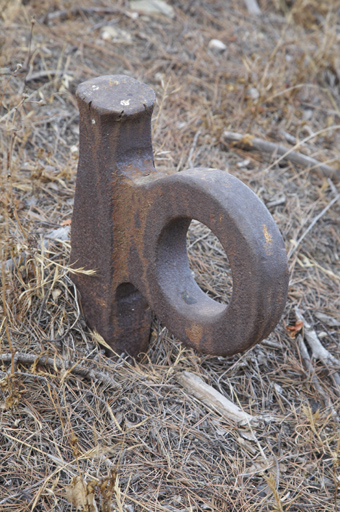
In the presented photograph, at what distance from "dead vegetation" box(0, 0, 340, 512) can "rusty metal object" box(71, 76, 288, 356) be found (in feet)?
0.58

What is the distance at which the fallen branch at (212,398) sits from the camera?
6.75ft

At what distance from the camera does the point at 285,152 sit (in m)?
3.43

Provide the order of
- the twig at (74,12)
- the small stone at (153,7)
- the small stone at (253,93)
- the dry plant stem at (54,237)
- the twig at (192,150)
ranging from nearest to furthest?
the dry plant stem at (54,237)
the twig at (192,150)
the small stone at (253,93)
the twig at (74,12)
the small stone at (153,7)

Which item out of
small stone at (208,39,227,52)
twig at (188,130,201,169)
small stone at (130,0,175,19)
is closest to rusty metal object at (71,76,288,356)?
twig at (188,130,201,169)

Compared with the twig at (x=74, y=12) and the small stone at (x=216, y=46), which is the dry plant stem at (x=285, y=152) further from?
the twig at (x=74, y=12)

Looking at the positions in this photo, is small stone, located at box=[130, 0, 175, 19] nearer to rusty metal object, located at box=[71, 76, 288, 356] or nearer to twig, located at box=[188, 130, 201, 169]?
twig, located at box=[188, 130, 201, 169]

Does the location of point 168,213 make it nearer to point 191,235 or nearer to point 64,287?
point 64,287

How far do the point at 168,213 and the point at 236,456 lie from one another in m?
0.95

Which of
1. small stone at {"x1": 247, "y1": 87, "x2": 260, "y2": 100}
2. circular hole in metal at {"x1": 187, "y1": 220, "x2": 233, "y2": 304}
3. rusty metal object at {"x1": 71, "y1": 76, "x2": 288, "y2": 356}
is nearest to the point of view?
rusty metal object at {"x1": 71, "y1": 76, "x2": 288, "y2": 356}

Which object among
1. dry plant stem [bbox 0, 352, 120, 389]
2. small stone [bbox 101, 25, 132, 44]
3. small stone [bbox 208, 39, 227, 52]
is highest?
small stone [bbox 101, 25, 132, 44]

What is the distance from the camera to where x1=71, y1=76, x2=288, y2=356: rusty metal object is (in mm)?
1564

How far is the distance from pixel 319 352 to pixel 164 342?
2.32ft

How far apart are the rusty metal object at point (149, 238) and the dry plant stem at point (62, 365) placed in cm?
21

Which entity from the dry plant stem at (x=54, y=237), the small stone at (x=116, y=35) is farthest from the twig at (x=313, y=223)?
the small stone at (x=116, y=35)
